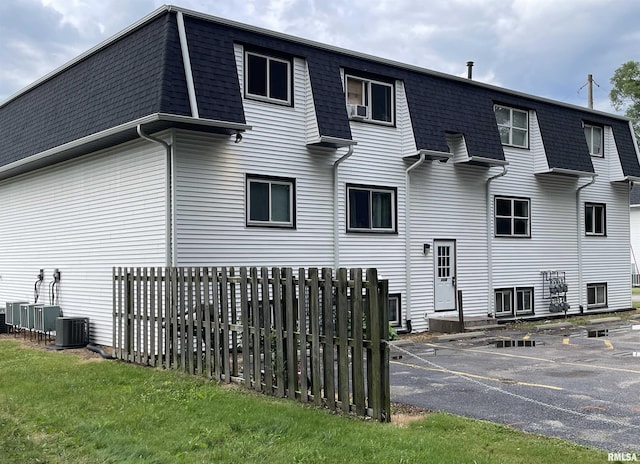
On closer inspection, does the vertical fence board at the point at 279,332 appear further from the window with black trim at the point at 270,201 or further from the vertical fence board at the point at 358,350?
the window with black trim at the point at 270,201

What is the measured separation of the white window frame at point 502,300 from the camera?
17.6 metres

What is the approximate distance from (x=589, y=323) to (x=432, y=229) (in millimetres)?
5734

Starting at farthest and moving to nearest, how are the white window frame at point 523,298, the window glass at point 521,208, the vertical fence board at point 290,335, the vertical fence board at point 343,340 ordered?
the window glass at point 521,208
the white window frame at point 523,298
the vertical fence board at point 290,335
the vertical fence board at point 343,340

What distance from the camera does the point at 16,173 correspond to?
16375 mm

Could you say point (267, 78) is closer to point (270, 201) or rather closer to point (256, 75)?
point (256, 75)

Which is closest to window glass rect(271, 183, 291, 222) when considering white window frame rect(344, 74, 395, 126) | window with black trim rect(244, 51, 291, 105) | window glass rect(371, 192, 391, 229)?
window with black trim rect(244, 51, 291, 105)

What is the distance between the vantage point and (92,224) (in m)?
13.4

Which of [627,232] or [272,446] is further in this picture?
[627,232]

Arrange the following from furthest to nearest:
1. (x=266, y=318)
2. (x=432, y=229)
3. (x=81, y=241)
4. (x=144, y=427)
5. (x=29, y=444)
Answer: (x=432, y=229)
(x=81, y=241)
(x=266, y=318)
(x=144, y=427)
(x=29, y=444)

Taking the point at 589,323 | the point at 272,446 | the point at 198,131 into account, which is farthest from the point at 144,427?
the point at 589,323

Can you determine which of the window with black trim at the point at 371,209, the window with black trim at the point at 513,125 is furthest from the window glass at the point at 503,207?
the window with black trim at the point at 371,209

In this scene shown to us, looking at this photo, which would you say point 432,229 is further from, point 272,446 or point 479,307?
point 272,446

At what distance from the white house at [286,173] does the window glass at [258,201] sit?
3 cm

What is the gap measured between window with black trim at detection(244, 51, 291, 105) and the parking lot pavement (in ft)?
19.5
